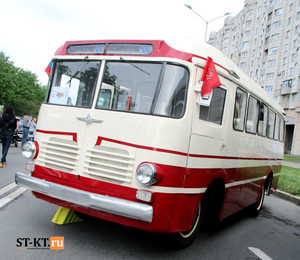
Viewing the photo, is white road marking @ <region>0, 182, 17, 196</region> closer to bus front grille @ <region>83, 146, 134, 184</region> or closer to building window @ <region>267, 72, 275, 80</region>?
bus front grille @ <region>83, 146, 134, 184</region>

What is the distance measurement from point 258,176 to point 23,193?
485cm

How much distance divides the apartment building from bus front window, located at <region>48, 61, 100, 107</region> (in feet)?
170

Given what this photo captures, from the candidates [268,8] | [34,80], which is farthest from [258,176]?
[34,80]

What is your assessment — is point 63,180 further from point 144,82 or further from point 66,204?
point 144,82

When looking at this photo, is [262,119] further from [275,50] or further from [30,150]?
[275,50]

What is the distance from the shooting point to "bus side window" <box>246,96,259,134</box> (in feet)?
20.2

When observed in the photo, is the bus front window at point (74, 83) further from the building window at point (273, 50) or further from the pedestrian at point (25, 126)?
the building window at point (273, 50)

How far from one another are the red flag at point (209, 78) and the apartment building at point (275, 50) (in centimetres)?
5142

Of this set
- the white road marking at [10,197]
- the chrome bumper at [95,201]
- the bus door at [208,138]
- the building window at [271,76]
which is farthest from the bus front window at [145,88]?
the building window at [271,76]

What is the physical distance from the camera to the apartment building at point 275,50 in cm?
5563

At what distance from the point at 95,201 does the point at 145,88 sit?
1473mm

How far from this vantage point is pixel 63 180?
447 cm

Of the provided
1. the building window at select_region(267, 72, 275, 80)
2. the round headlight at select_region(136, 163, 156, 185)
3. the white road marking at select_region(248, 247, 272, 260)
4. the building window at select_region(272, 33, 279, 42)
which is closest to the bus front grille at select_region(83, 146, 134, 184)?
the round headlight at select_region(136, 163, 156, 185)

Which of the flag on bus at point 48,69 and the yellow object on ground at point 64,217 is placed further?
the flag on bus at point 48,69
